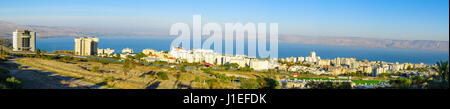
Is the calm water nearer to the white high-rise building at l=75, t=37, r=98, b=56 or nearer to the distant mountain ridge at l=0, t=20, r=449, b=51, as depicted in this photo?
the distant mountain ridge at l=0, t=20, r=449, b=51

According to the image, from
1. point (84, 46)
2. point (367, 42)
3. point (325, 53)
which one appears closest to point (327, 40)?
point (367, 42)

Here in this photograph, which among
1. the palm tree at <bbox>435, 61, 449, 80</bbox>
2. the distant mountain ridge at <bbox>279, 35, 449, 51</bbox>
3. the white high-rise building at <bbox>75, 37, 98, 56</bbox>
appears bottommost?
the palm tree at <bbox>435, 61, 449, 80</bbox>

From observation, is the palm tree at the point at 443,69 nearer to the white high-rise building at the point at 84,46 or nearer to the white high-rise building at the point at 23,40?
the white high-rise building at the point at 84,46

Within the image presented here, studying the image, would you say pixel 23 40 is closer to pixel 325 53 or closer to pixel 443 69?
pixel 443 69

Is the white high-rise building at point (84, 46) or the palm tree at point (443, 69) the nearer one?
the palm tree at point (443, 69)

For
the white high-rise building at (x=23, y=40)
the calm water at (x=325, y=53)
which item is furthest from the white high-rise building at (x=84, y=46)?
the calm water at (x=325, y=53)

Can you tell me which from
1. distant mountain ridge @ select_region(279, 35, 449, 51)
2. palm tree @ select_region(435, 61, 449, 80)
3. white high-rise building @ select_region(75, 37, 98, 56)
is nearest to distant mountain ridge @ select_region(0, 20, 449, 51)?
distant mountain ridge @ select_region(279, 35, 449, 51)

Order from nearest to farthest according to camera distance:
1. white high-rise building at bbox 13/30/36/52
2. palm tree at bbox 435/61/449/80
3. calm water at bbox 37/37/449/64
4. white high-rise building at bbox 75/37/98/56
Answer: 1. palm tree at bbox 435/61/449/80
2. white high-rise building at bbox 13/30/36/52
3. white high-rise building at bbox 75/37/98/56
4. calm water at bbox 37/37/449/64

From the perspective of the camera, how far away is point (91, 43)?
2325cm

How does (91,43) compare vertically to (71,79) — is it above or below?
above
